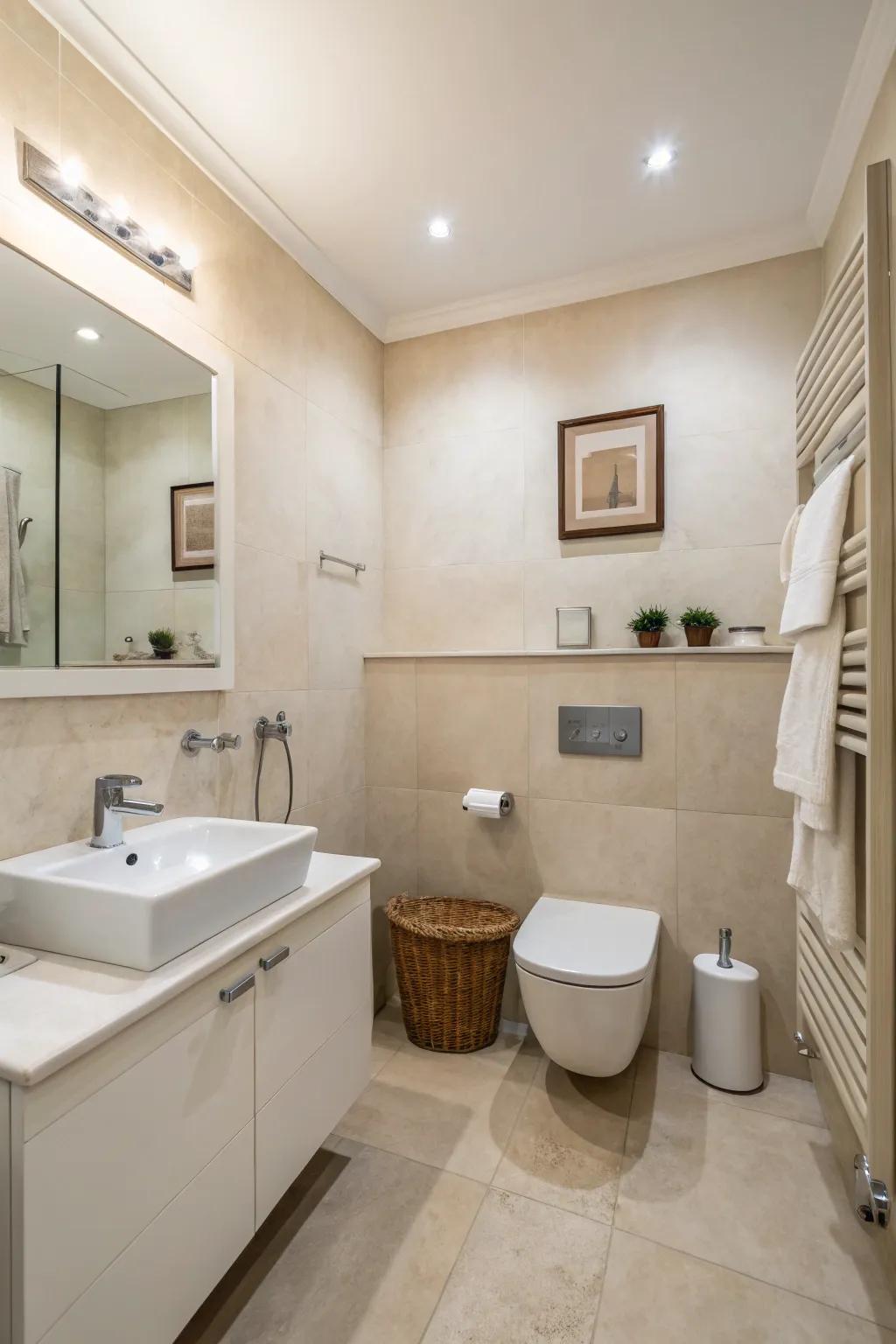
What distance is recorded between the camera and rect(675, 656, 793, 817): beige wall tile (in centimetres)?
200

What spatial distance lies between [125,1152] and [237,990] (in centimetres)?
26

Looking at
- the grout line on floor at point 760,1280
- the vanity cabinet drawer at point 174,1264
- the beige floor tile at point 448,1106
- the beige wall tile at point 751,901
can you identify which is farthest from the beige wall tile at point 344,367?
the grout line on floor at point 760,1280

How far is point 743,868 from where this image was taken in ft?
6.71

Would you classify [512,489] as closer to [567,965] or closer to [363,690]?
[363,690]

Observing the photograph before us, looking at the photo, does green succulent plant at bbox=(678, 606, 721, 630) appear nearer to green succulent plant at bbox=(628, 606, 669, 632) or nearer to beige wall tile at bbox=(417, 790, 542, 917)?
green succulent plant at bbox=(628, 606, 669, 632)

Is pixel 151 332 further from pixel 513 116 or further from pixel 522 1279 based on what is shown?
pixel 522 1279

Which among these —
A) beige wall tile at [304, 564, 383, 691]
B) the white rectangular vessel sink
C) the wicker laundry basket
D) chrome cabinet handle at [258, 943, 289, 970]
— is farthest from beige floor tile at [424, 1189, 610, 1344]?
beige wall tile at [304, 564, 383, 691]

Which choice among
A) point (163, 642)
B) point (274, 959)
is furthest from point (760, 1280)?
point (163, 642)

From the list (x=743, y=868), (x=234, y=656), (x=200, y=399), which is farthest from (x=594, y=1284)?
(x=200, y=399)

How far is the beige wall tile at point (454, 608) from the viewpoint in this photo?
2.45 meters

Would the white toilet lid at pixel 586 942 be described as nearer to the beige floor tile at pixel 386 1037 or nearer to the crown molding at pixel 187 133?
the beige floor tile at pixel 386 1037

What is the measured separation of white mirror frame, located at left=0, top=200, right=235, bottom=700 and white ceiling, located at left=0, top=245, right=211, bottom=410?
23 millimetres

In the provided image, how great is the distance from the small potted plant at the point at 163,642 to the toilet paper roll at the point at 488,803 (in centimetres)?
110

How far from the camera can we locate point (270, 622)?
1.97 meters
